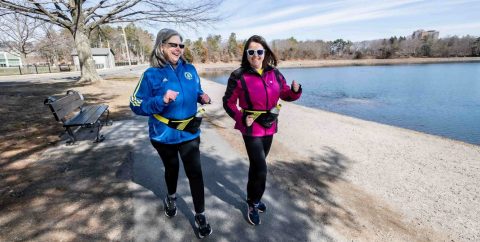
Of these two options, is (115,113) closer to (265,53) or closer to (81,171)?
(81,171)

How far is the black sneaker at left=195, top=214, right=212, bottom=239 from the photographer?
2869mm

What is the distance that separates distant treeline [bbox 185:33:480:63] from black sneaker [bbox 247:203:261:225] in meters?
78.6

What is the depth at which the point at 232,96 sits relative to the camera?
119 inches

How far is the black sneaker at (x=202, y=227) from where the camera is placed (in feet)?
9.41

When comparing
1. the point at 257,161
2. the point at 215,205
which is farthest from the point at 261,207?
the point at 257,161

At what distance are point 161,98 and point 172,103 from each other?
0.56 ft

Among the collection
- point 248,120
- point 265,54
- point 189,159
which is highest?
point 265,54

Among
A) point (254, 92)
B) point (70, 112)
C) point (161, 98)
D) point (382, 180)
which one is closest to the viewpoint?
point (161, 98)

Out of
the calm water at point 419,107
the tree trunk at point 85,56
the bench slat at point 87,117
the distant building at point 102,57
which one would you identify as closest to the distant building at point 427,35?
the calm water at point 419,107

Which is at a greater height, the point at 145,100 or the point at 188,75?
the point at 188,75

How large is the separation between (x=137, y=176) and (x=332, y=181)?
3.02 metres

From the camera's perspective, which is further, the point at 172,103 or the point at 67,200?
the point at 67,200

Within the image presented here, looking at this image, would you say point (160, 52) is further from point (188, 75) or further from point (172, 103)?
point (172, 103)

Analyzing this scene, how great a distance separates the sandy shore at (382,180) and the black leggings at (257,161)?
0.81 metres
